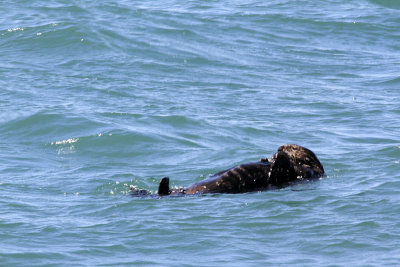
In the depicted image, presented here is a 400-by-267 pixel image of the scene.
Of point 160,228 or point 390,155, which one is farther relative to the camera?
point 390,155

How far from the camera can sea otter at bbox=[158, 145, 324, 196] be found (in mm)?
8281

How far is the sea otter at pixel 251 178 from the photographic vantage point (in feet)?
27.2

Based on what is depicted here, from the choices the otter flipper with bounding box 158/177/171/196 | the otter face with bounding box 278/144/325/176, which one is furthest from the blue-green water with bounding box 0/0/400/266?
the otter face with bounding box 278/144/325/176

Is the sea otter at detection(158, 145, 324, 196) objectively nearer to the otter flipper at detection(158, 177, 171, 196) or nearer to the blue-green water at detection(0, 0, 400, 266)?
the otter flipper at detection(158, 177, 171, 196)

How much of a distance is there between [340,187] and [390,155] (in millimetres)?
1756

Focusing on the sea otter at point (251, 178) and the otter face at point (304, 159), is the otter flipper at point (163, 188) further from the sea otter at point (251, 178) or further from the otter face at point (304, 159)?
the otter face at point (304, 159)

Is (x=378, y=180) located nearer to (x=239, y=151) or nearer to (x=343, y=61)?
(x=239, y=151)

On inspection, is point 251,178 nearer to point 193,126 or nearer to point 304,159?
point 304,159

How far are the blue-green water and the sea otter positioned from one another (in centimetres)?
16

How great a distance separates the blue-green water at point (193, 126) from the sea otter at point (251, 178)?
0.53ft

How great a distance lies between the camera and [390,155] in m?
10.1

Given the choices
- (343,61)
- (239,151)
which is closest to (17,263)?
(239,151)

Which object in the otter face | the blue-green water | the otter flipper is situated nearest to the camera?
the blue-green water

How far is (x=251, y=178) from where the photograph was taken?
27.6 ft
